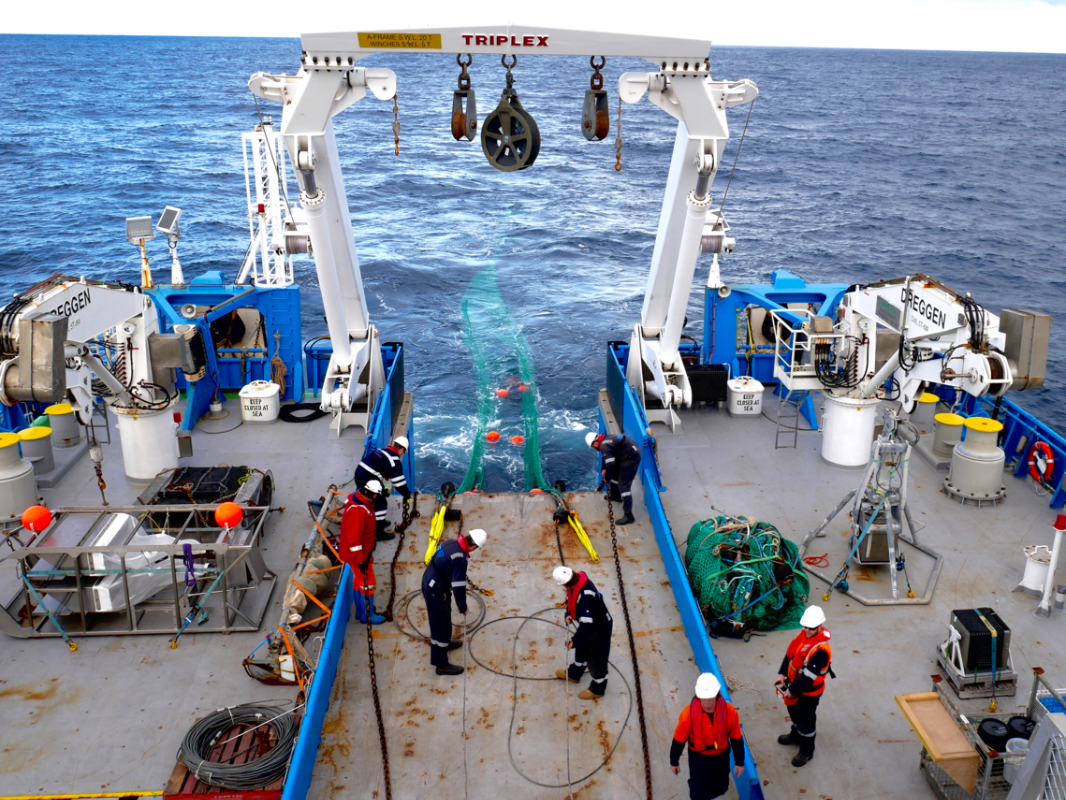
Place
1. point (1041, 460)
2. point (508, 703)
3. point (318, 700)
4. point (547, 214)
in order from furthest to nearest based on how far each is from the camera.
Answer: point (547, 214) → point (1041, 460) → point (508, 703) → point (318, 700)

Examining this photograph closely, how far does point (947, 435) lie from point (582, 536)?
6.02 meters

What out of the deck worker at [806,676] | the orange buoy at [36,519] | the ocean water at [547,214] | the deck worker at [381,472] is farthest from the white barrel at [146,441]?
the deck worker at [806,676]

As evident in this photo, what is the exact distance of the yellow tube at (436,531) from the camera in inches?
405

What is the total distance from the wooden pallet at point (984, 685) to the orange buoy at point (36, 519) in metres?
9.46

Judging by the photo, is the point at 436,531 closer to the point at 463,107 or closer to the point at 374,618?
the point at 374,618

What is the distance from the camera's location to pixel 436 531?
10.7 metres

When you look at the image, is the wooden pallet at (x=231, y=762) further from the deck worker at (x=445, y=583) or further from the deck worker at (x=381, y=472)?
the deck worker at (x=381, y=472)

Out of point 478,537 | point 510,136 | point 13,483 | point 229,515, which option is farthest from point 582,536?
point 13,483

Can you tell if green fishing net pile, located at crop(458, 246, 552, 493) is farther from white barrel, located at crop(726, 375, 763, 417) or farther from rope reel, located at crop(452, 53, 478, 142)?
rope reel, located at crop(452, 53, 478, 142)

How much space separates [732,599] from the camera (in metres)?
9.24

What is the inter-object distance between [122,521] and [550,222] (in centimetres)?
3182

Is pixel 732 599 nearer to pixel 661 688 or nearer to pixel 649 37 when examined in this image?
pixel 661 688

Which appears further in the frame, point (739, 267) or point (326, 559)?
point (739, 267)

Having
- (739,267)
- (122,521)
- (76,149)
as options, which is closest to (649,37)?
(122,521)
